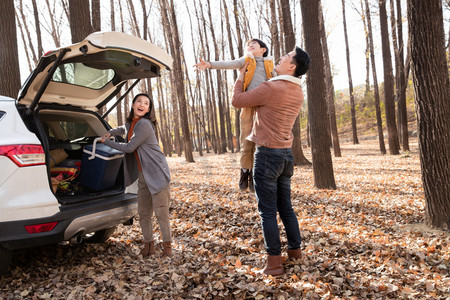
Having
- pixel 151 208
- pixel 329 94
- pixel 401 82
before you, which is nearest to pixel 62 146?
pixel 151 208

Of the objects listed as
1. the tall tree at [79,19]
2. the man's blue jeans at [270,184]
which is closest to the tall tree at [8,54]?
the tall tree at [79,19]

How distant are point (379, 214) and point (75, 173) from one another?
4.96 m

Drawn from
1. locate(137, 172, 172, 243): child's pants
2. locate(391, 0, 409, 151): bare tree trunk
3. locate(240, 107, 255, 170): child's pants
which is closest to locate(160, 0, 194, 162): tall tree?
locate(391, 0, 409, 151): bare tree trunk

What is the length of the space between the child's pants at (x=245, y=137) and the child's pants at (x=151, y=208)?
1.28 meters

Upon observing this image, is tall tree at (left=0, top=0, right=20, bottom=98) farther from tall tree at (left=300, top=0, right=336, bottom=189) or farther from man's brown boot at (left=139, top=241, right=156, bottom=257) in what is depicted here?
tall tree at (left=300, top=0, right=336, bottom=189)

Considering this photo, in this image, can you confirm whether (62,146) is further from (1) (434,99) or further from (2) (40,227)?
(1) (434,99)

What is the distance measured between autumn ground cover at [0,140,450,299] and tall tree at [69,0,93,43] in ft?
16.1

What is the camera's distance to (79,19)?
7.50m

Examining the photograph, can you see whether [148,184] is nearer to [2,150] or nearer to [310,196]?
[2,150]

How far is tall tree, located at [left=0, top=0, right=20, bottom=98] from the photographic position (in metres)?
6.72

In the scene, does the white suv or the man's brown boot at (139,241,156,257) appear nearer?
the white suv

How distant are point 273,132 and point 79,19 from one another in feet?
21.1

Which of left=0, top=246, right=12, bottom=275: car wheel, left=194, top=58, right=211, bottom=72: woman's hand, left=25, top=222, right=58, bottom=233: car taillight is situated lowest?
left=0, top=246, right=12, bottom=275: car wheel

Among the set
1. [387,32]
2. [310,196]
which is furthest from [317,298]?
[387,32]
